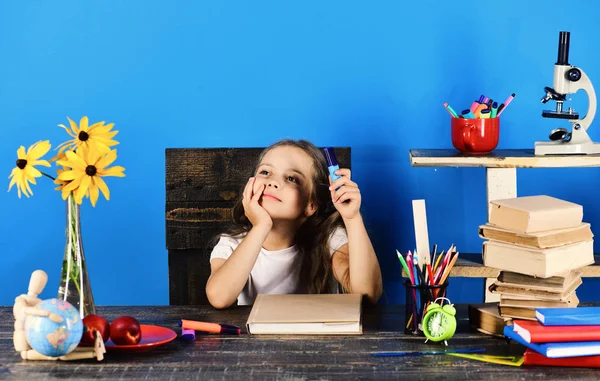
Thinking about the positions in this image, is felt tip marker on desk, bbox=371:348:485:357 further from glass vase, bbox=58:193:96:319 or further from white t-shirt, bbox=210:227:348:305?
white t-shirt, bbox=210:227:348:305

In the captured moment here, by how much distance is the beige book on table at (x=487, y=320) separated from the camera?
1.56m

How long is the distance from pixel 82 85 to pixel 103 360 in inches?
53.0

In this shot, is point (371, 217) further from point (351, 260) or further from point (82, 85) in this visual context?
point (82, 85)

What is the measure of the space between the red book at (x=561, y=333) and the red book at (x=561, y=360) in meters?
0.02

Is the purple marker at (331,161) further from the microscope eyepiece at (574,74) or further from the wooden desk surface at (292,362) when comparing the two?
the microscope eyepiece at (574,74)

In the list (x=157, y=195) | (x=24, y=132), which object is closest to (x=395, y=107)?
(x=157, y=195)

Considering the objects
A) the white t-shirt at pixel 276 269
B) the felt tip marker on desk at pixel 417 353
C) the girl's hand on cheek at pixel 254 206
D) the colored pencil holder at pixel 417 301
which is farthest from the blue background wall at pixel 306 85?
the felt tip marker on desk at pixel 417 353

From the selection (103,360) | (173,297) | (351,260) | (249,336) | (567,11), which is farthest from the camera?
(567,11)

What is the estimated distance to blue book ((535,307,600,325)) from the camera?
1.42 meters

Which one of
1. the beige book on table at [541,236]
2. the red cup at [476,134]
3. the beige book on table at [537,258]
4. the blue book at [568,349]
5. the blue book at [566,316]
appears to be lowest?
the blue book at [568,349]

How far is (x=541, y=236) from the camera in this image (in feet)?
4.84

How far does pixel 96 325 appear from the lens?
1491 mm

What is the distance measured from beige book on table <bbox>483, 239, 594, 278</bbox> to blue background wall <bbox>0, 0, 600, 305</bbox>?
40.9 inches

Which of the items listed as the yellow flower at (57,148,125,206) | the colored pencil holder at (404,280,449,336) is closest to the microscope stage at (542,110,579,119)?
the colored pencil holder at (404,280,449,336)
